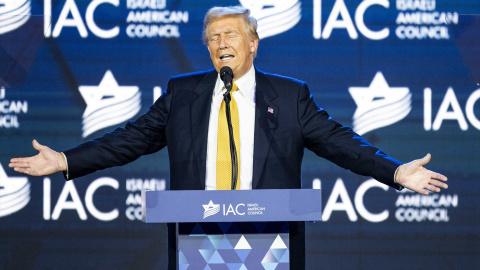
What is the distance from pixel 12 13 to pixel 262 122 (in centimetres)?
260

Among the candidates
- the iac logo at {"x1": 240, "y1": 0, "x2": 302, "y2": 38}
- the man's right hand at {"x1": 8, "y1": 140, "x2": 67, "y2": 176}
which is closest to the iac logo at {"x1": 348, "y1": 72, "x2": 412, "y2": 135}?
the iac logo at {"x1": 240, "y1": 0, "x2": 302, "y2": 38}

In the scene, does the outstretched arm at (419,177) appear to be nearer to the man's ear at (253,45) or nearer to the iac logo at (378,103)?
the man's ear at (253,45)

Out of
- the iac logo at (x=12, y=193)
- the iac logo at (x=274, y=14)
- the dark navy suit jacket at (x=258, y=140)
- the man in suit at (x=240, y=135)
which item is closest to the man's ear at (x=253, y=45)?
the man in suit at (x=240, y=135)

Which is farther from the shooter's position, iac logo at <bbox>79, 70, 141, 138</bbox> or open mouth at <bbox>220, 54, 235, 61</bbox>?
iac logo at <bbox>79, 70, 141, 138</bbox>

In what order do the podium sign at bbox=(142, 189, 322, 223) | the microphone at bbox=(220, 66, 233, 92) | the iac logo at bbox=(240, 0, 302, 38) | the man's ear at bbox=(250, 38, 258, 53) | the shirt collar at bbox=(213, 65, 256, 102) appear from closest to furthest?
1. the podium sign at bbox=(142, 189, 322, 223)
2. the microphone at bbox=(220, 66, 233, 92)
3. the shirt collar at bbox=(213, 65, 256, 102)
4. the man's ear at bbox=(250, 38, 258, 53)
5. the iac logo at bbox=(240, 0, 302, 38)

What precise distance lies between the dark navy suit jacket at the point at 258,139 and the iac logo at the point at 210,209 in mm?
561

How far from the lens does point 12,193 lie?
4410 millimetres

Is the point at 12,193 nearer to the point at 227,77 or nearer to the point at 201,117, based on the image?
the point at 201,117

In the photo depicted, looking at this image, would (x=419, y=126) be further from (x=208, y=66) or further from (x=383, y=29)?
(x=208, y=66)

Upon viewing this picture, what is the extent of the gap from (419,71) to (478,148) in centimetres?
67

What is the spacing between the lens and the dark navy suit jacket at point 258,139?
8.33ft

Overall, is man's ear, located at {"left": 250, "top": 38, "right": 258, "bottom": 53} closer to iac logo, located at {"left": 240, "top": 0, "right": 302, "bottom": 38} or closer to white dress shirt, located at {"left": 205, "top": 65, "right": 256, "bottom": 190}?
white dress shirt, located at {"left": 205, "top": 65, "right": 256, "bottom": 190}

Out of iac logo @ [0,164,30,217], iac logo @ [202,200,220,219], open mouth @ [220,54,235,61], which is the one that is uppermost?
open mouth @ [220,54,235,61]

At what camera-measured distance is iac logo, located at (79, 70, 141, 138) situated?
4.39 metres
